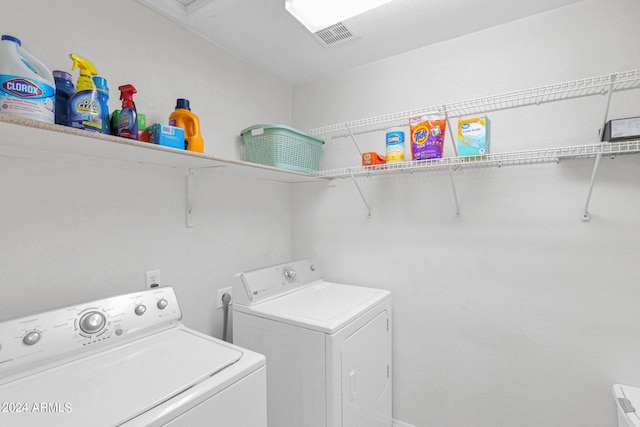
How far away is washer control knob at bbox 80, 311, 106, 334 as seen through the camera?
1127 mm

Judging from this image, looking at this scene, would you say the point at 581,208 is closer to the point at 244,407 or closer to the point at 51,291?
the point at 244,407

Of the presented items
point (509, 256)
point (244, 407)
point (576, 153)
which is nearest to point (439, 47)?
point (576, 153)

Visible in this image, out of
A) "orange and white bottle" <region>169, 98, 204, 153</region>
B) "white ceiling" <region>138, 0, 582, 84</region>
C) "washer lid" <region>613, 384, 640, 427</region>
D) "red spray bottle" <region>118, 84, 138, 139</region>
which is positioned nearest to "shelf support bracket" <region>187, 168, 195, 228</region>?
"orange and white bottle" <region>169, 98, 204, 153</region>

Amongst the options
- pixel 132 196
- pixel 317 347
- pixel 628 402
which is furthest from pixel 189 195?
pixel 628 402

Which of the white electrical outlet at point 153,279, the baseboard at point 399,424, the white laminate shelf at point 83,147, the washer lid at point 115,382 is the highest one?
the white laminate shelf at point 83,147

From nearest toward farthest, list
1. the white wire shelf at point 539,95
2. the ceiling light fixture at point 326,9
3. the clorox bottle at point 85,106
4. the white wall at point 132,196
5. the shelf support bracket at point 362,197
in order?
the clorox bottle at point 85,106, the white wall at point 132,196, the white wire shelf at point 539,95, the ceiling light fixture at point 326,9, the shelf support bracket at point 362,197

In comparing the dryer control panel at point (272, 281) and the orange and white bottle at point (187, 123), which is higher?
the orange and white bottle at point (187, 123)

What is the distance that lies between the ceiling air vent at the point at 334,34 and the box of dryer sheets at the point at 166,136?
1054mm

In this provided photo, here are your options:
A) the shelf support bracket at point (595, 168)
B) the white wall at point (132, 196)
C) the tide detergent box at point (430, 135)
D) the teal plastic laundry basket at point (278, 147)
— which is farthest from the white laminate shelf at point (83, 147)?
the shelf support bracket at point (595, 168)

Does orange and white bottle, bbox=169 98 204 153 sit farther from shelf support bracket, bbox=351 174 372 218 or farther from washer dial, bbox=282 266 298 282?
shelf support bracket, bbox=351 174 372 218

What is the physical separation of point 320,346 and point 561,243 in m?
1.35

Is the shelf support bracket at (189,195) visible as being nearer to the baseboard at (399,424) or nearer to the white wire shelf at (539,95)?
the white wire shelf at (539,95)

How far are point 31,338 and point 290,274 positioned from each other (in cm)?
124

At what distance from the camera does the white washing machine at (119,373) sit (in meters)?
0.82
